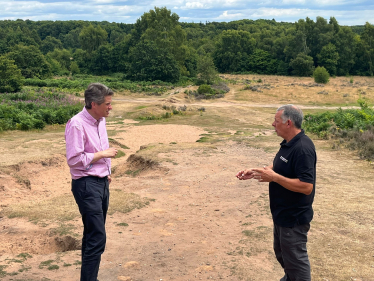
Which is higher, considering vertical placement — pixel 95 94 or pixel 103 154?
pixel 95 94

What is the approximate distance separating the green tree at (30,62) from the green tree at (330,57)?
3948 cm

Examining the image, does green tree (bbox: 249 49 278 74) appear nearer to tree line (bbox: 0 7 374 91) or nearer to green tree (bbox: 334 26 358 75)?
tree line (bbox: 0 7 374 91)

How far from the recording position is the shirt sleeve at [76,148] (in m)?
3.46

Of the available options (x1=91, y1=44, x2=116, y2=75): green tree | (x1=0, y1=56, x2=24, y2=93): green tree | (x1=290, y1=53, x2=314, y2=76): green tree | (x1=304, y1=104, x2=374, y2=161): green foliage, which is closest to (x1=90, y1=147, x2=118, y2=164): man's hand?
(x1=304, y1=104, x2=374, y2=161): green foliage

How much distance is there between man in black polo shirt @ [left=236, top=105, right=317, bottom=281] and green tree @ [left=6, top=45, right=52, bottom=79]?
46.9 metres

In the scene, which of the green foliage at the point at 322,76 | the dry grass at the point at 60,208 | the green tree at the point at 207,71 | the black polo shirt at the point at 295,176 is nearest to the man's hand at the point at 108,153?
the black polo shirt at the point at 295,176

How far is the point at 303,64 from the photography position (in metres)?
59.3

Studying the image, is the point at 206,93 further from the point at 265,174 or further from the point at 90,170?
the point at 265,174

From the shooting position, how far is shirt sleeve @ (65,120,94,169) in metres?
3.46

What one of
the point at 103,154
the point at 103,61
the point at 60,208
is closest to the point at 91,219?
the point at 103,154

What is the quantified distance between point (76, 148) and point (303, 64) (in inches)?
2355

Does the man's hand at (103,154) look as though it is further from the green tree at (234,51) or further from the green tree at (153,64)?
the green tree at (234,51)

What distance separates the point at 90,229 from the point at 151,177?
222 inches

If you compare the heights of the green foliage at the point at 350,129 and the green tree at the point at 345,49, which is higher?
the green tree at the point at 345,49
